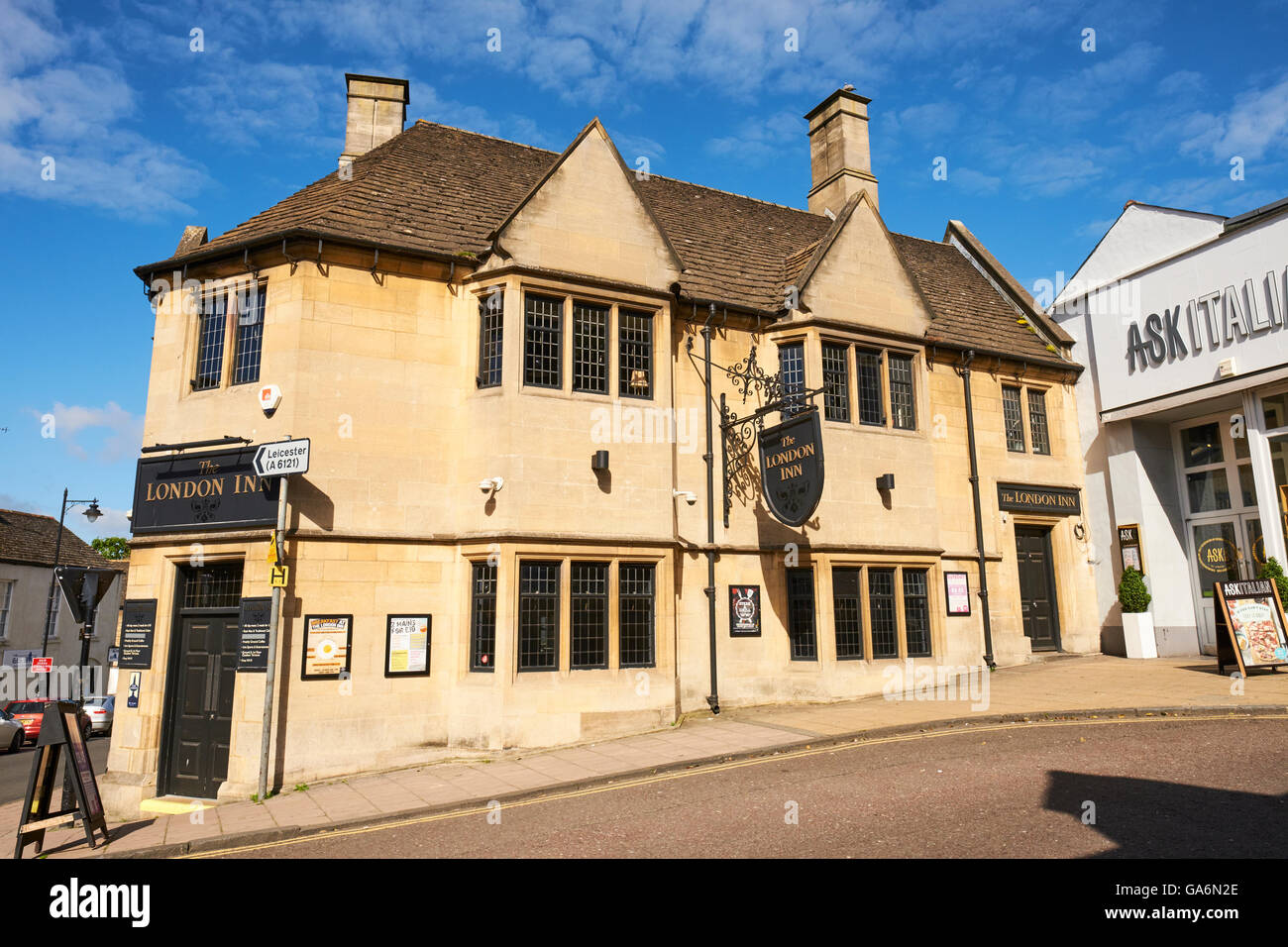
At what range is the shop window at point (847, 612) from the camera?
54.9 ft

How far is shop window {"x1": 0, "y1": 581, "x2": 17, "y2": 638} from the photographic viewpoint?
128 feet

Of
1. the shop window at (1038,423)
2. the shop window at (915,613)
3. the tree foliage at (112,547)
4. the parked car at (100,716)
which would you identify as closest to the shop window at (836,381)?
the shop window at (915,613)

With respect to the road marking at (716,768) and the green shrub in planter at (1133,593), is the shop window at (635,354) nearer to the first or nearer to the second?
the road marking at (716,768)

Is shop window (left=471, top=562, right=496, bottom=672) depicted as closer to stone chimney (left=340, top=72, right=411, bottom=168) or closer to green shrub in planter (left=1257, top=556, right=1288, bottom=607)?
stone chimney (left=340, top=72, right=411, bottom=168)

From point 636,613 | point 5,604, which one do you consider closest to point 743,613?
point 636,613

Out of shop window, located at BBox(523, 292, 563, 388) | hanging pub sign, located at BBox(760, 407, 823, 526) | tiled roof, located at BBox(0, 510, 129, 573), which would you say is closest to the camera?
hanging pub sign, located at BBox(760, 407, 823, 526)

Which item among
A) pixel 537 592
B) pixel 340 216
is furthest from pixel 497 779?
pixel 340 216

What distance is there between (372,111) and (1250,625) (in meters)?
21.4

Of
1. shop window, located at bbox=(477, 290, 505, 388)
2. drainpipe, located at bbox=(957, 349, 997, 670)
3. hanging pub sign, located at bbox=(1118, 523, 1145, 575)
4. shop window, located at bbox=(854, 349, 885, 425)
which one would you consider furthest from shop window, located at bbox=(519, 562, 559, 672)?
hanging pub sign, located at bbox=(1118, 523, 1145, 575)

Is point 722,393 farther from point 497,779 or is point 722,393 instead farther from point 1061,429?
point 1061,429

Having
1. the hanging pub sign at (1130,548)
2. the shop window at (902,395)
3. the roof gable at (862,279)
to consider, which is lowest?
the hanging pub sign at (1130,548)

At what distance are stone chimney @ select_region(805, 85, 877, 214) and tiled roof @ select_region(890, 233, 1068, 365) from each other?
2232 mm

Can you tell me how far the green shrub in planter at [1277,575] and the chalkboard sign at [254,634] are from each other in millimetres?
18809

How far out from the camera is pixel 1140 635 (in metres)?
19.3
